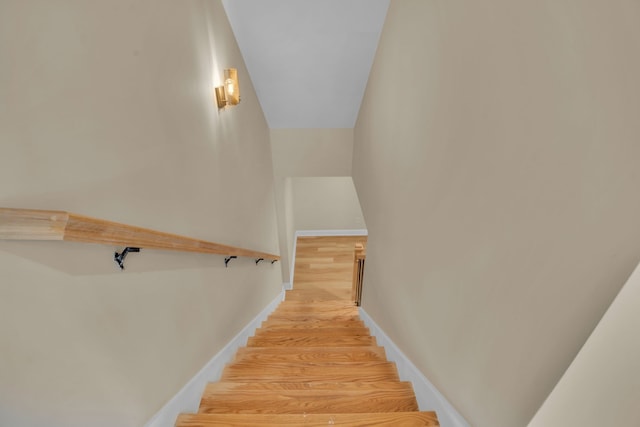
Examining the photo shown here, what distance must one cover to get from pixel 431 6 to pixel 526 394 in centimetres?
167

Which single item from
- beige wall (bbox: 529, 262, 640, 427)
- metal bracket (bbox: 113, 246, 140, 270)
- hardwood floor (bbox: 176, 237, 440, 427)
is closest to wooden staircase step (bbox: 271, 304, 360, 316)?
hardwood floor (bbox: 176, 237, 440, 427)

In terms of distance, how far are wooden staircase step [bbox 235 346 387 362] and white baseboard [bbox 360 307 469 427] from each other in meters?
0.14

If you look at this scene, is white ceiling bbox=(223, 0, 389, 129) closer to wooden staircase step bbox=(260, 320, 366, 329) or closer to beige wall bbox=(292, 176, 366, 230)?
wooden staircase step bbox=(260, 320, 366, 329)

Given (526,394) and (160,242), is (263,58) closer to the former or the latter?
(160,242)

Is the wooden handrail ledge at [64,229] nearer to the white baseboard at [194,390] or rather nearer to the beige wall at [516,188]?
the white baseboard at [194,390]

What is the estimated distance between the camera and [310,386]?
1.75 m

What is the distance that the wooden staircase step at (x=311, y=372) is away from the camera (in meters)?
1.87

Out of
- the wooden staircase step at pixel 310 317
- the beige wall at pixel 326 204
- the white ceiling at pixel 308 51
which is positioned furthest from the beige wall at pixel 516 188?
the beige wall at pixel 326 204

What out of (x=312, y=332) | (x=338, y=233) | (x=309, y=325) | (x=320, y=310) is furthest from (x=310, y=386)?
(x=338, y=233)

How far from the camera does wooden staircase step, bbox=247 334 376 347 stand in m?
2.63

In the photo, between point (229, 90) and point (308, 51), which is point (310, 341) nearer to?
point (229, 90)

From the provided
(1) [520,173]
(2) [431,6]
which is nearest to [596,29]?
(1) [520,173]

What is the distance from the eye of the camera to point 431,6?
1522 millimetres

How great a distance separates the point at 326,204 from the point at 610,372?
680 centimetres
